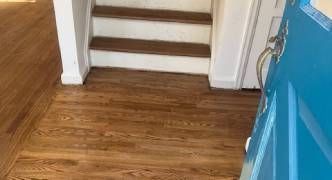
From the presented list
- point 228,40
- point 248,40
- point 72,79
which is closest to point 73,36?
point 72,79

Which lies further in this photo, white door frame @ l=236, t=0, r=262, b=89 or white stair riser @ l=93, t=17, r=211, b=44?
white stair riser @ l=93, t=17, r=211, b=44

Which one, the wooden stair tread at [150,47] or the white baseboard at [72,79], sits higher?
the wooden stair tread at [150,47]

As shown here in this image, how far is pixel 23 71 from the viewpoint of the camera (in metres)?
2.67

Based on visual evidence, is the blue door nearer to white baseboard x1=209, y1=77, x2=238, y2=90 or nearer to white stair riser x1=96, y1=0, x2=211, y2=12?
white baseboard x1=209, y1=77, x2=238, y2=90

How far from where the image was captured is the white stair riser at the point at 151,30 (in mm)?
2693

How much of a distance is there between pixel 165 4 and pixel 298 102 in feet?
7.21

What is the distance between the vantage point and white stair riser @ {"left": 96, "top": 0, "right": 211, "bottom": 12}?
2.80m

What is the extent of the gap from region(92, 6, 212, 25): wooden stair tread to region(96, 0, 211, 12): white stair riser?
0.21 ft

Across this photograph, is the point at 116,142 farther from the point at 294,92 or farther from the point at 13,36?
the point at 13,36

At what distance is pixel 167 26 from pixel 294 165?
2.08 metres

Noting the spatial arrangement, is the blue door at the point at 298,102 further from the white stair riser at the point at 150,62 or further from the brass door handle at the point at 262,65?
the white stair riser at the point at 150,62

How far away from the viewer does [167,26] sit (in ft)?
8.87

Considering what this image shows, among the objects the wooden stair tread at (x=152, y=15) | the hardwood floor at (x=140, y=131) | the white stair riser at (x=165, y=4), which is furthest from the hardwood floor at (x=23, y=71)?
the white stair riser at (x=165, y=4)

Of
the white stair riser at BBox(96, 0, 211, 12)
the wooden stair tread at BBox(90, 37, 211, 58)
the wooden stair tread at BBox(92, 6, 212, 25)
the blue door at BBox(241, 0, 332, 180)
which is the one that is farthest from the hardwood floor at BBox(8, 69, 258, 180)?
the blue door at BBox(241, 0, 332, 180)
